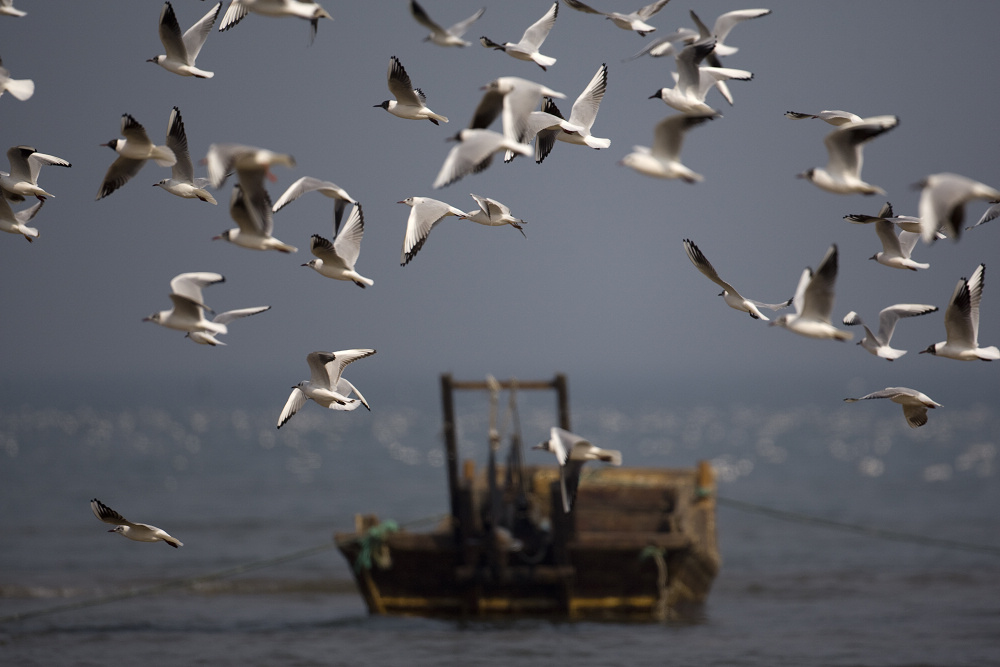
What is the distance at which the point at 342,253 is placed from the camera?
26.9 feet

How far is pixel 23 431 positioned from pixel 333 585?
70426 millimetres

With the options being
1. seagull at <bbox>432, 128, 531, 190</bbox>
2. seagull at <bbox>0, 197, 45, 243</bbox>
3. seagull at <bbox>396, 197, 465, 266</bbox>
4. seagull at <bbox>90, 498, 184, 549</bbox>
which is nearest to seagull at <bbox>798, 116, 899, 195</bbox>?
seagull at <bbox>432, 128, 531, 190</bbox>

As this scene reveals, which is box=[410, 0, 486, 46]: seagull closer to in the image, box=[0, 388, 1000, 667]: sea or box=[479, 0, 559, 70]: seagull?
box=[479, 0, 559, 70]: seagull

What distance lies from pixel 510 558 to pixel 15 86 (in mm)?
10853

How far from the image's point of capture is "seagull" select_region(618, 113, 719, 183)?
6871 mm

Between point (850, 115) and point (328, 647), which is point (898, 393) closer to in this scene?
point (850, 115)

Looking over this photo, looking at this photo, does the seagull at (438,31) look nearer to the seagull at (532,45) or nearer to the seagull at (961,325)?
the seagull at (532,45)

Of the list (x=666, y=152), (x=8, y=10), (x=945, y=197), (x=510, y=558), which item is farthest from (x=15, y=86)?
(x=510, y=558)

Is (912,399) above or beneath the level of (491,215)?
beneath

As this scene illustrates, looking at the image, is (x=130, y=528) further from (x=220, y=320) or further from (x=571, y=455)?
(x=571, y=455)

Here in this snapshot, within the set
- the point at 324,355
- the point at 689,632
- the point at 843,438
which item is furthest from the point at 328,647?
the point at 843,438

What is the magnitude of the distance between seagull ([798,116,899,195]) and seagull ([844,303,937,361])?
1157mm

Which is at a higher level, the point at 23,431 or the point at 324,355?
the point at 324,355

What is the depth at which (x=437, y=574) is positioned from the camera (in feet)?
56.4
